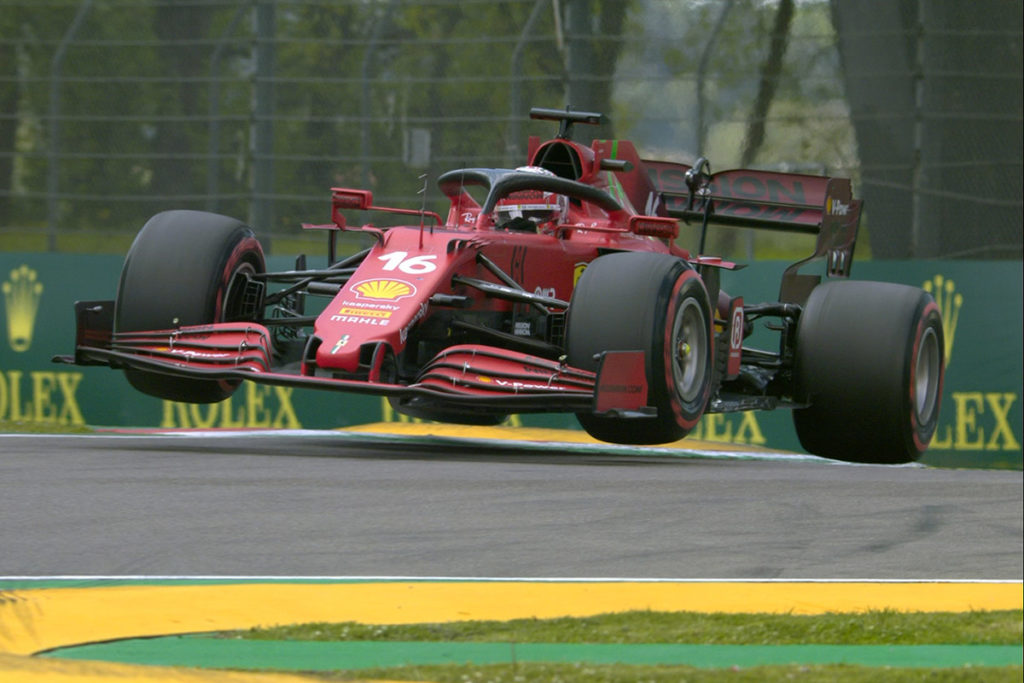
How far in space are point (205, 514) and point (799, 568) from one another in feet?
7.65

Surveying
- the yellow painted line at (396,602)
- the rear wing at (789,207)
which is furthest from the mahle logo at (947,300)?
the yellow painted line at (396,602)

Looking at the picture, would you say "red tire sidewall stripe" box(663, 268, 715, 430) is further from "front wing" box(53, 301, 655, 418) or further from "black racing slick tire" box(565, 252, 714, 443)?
"front wing" box(53, 301, 655, 418)

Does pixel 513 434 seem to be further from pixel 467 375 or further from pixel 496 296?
pixel 467 375

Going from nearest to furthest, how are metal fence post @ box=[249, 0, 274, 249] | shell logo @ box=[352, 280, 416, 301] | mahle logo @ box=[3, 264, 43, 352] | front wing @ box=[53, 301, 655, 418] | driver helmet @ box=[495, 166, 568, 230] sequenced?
front wing @ box=[53, 301, 655, 418] → shell logo @ box=[352, 280, 416, 301] → driver helmet @ box=[495, 166, 568, 230] → mahle logo @ box=[3, 264, 43, 352] → metal fence post @ box=[249, 0, 274, 249]

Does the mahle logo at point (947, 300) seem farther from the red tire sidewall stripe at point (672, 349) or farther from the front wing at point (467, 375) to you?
the front wing at point (467, 375)

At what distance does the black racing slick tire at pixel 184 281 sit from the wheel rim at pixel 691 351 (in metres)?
2.52

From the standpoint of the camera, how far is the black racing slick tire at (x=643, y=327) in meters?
8.25

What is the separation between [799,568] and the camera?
6.54m

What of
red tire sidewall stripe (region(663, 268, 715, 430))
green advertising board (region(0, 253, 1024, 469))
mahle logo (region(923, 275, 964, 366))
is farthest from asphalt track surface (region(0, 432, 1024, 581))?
mahle logo (region(923, 275, 964, 366))

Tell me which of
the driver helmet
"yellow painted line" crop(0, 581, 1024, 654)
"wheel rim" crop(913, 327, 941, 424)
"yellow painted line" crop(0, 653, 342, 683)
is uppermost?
the driver helmet

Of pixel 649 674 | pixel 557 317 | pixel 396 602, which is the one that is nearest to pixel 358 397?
pixel 557 317

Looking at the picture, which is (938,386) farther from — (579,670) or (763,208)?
(579,670)

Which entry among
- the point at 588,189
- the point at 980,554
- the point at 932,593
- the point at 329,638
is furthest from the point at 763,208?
the point at 329,638

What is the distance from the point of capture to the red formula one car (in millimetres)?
8273
